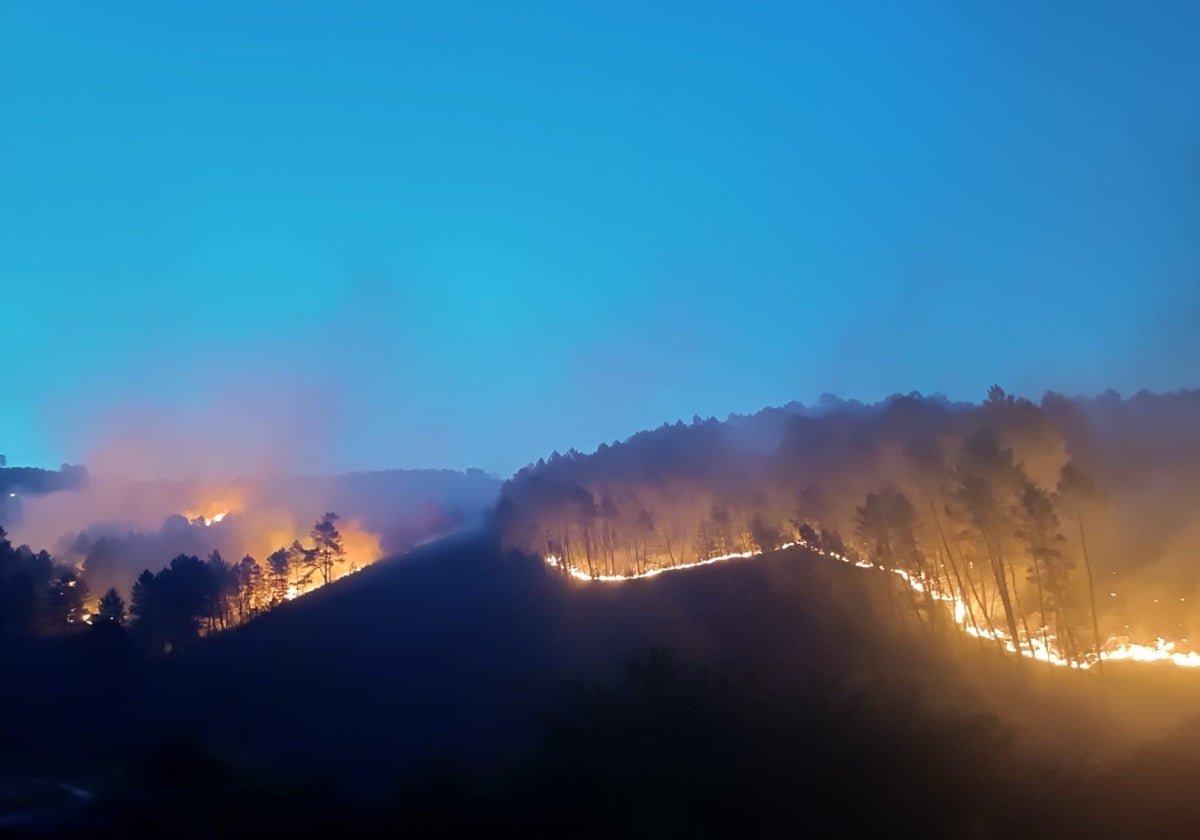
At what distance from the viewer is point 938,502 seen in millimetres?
80688

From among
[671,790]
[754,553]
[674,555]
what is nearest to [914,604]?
[754,553]

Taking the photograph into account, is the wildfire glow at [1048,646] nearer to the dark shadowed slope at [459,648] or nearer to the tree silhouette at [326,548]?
the dark shadowed slope at [459,648]

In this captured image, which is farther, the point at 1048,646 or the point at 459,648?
the point at 459,648

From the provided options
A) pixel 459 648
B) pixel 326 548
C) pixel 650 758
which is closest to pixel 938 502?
pixel 459 648

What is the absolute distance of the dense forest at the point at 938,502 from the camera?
66.1 meters

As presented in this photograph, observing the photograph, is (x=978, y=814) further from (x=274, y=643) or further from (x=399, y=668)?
(x=274, y=643)

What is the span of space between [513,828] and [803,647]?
4275cm

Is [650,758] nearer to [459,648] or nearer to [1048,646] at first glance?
[1048,646]

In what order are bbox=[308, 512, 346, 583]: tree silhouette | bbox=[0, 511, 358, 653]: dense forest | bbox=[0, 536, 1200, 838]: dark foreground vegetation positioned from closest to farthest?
bbox=[0, 536, 1200, 838]: dark foreground vegetation, bbox=[0, 511, 358, 653]: dense forest, bbox=[308, 512, 346, 583]: tree silhouette

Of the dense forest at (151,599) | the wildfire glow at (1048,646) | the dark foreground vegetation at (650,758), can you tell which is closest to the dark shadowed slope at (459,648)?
the dark foreground vegetation at (650,758)

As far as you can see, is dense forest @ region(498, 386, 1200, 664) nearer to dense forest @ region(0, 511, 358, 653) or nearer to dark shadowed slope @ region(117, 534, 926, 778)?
dark shadowed slope @ region(117, 534, 926, 778)

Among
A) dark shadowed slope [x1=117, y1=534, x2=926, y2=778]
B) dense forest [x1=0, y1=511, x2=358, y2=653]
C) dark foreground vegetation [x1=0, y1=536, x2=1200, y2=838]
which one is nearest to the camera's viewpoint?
dark foreground vegetation [x1=0, y1=536, x2=1200, y2=838]

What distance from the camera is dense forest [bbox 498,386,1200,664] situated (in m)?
66.1

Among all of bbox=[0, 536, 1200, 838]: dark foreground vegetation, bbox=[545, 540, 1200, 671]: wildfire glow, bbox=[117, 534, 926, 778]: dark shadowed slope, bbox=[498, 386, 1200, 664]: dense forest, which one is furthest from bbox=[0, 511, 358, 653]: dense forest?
bbox=[545, 540, 1200, 671]: wildfire glow
